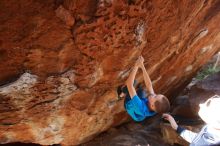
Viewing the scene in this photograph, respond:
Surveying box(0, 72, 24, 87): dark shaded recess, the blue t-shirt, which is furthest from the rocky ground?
box(0, 72, 24, 87): dark shaded recess

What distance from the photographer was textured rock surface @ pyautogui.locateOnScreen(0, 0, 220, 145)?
Result: 11.1 feet

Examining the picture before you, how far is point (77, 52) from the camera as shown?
3.83 m

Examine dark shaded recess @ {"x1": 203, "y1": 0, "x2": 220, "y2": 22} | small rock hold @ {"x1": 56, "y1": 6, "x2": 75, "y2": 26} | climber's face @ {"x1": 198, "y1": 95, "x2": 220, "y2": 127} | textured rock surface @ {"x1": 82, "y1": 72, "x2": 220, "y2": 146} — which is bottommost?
climber's face @ {"x1": 198, "y1": 95, "x2": 220, "y2": 127}

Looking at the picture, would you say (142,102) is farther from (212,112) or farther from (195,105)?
(195,105)

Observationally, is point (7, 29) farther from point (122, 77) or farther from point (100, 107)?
point (100, 107)

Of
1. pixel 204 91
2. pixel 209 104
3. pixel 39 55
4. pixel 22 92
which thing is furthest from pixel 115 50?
pixel 204 91

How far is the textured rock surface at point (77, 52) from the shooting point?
3375 millimetres

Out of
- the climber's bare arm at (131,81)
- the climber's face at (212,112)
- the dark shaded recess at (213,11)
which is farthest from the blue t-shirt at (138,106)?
the dark shaded recess at (213,11)

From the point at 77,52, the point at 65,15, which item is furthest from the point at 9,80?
the point at 65,15

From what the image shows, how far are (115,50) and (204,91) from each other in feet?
11.9

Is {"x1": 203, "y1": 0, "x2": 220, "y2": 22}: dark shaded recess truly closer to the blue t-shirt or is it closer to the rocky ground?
the blue t-shirt

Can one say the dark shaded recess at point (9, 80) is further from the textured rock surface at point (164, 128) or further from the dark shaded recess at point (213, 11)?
the dark shaded recess at point (213, 11)

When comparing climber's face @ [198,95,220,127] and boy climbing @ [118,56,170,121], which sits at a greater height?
boy climbing @ [118,56,170,121]

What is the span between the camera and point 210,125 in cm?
274
